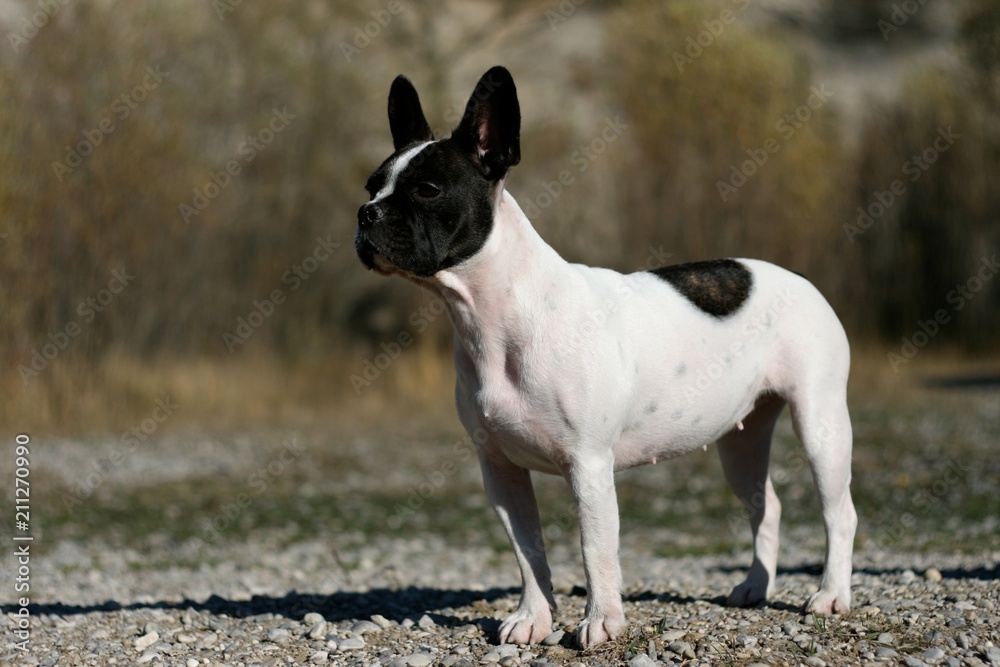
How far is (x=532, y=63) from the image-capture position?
39594 millimetres

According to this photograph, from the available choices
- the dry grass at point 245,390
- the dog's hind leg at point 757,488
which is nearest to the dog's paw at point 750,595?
the dog's hind leg at point 757,488

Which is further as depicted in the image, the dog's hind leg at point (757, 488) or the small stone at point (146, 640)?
the dog's hind leg at point (757, 488)

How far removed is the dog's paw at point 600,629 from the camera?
5.68 metres

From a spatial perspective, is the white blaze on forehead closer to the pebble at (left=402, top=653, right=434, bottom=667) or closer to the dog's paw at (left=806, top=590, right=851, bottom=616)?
the pebble at (left=402, top=653, right=434, bottom=667)

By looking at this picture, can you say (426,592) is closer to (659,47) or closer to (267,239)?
(267,239)

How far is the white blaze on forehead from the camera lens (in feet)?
17.9

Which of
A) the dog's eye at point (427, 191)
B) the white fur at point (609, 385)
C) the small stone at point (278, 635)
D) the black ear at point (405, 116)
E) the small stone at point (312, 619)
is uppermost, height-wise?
the black ear at point (405, 116)

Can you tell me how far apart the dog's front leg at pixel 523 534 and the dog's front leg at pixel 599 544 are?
0.37 metres

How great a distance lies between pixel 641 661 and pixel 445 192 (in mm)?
2357

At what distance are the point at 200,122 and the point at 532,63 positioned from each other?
2109cm

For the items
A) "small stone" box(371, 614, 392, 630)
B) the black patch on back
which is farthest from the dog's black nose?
"small stone" box(371, 614, 392, 630)

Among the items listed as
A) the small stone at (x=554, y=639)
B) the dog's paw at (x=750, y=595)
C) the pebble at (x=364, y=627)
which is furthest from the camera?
the dog's paw at (x=750, y=595)

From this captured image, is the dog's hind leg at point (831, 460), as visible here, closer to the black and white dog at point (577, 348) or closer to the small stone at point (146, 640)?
the black and white dog at point (577, 348)

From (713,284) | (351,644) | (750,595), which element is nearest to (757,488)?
(750,595)
